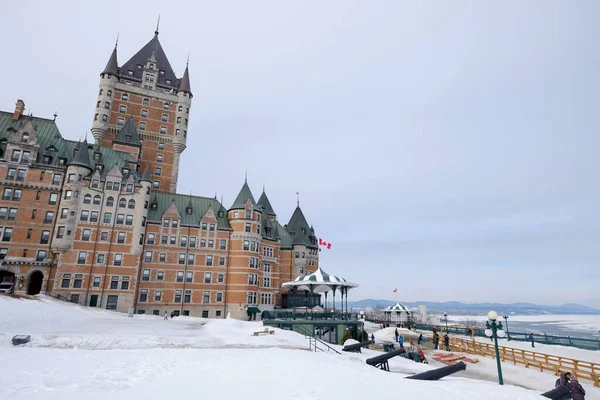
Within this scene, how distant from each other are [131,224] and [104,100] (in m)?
27.2

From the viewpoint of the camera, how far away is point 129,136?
56750mm

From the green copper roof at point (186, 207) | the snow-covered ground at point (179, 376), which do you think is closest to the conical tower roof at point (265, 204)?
the green copper roof at point (186, 207)

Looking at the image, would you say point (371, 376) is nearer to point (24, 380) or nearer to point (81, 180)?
point (24, 380)

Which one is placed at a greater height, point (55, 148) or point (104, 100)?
point (104, 100)

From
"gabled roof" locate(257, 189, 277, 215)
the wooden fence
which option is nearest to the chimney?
"gabled roof" locate(257, 189, 277, 215)

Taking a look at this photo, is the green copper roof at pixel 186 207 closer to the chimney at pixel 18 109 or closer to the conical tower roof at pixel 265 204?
the conical tower roof at pixel 265 204

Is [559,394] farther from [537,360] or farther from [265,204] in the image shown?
[265,204]

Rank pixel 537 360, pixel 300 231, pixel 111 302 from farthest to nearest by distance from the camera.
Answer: pixel 300 231, pixel 111 302, pixel 537 360

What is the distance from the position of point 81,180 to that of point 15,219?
880 cm

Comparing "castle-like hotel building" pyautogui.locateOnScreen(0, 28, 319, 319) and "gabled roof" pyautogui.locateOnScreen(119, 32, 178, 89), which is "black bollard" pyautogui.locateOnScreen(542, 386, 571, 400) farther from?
"gabled roof" pyautogui.locateOnScreen(119, 32, 178, 89)

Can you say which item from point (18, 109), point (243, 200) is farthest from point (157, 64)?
point (243, 200)

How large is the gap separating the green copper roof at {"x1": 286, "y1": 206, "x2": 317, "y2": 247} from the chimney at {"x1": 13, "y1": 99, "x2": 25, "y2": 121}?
47.3 m

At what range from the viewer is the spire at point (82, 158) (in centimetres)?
4475

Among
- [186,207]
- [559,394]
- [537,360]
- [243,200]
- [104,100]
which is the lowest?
[537,360]
